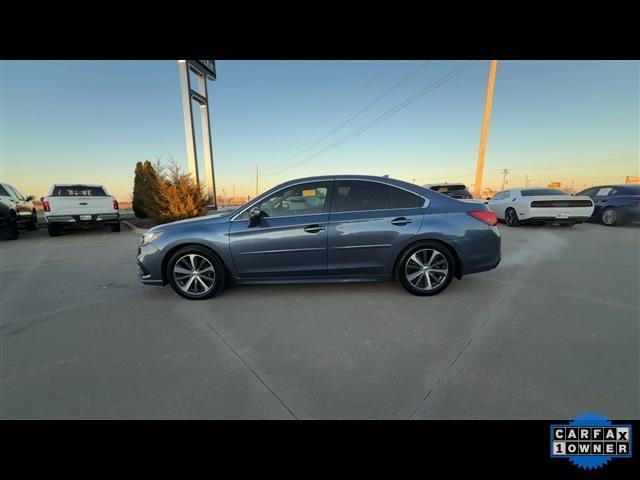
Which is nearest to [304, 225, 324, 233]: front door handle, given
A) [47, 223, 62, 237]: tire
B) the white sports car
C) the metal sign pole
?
the white sports car

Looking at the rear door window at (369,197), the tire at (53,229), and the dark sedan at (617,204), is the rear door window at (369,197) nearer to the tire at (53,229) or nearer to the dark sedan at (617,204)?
the tire at (53,229)

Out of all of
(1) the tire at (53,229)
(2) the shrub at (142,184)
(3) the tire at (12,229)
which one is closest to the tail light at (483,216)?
(1) the tire at (53,229)

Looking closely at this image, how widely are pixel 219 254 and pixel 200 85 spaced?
16.1 m

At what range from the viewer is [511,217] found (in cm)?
934

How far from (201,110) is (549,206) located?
1809 cm

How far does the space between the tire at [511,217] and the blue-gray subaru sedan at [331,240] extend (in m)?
7.46

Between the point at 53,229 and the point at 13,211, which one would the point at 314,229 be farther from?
the point at 13,211

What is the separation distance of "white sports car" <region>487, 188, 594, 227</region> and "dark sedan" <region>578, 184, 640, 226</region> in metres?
1.53

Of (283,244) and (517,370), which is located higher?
(283,244)

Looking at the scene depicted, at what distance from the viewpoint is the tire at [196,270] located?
3348 mm
